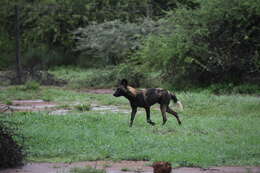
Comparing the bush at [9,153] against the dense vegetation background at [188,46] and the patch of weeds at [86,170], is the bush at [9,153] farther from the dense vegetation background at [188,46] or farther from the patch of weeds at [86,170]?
the dense vegetation background at [188,46]

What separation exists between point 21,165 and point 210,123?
5.41m

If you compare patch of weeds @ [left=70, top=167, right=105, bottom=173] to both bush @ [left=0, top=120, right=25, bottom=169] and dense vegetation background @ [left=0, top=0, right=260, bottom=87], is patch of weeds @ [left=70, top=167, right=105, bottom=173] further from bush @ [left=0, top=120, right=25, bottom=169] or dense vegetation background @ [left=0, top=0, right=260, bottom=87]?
dense vegetation background @ [left=0, top=0, right=260, bottom=87]

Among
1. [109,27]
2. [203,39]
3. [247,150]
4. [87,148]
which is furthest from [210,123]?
[109,27]

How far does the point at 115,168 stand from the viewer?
7.93m

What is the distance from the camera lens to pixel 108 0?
106 feet

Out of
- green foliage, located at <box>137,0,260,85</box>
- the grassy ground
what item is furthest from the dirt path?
green foliage, located at <box>137,0,260,85</box>

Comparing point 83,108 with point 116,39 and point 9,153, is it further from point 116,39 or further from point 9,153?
point 116,39

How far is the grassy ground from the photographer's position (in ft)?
28.6

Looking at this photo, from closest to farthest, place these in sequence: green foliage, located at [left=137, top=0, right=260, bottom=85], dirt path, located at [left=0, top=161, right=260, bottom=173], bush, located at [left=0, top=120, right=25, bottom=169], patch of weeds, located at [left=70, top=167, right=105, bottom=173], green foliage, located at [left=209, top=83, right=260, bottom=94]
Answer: patch of weeds, located at [left=70, top=167, right=105, bottom=173], dirt path, located at [left=0, top=161, right=260, bottom=173], bush, located at [left=0, top=120, right=25, bottom=169], green foliage, located at [left=209, top=83, right=260, bottom=94], green foliage, located at [left=137, top=0, right=260, bottom=85]

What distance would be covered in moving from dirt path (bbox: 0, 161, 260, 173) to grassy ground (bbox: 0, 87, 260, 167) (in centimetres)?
26

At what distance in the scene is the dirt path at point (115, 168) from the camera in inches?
304

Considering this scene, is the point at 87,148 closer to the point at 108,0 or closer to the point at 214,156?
the point at 214,156

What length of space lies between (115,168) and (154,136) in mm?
2646

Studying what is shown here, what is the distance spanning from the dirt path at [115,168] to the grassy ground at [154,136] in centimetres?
26
